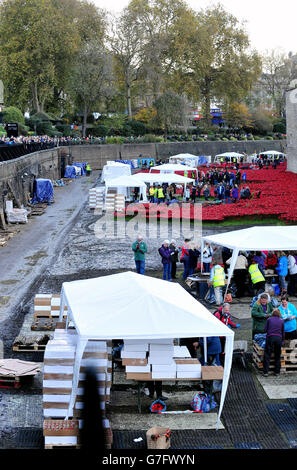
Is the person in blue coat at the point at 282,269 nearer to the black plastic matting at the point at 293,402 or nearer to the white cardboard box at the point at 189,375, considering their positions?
the black plastic matting at the point at 293,402

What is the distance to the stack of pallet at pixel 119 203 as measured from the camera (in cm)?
3325

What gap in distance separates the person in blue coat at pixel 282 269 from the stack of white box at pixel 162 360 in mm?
7674

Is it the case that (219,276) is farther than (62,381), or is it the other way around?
(219,276)

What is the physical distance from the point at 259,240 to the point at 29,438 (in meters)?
9.32

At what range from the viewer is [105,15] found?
89375mm

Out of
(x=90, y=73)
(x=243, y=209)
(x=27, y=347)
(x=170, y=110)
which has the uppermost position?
(x=90, y=73)

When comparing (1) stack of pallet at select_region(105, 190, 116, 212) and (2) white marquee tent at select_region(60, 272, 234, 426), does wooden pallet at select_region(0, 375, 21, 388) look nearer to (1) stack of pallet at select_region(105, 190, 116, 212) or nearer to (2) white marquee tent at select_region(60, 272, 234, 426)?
(2) white marquee tent at select_region(60, 272, 234, 426)

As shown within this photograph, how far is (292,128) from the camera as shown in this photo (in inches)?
2121

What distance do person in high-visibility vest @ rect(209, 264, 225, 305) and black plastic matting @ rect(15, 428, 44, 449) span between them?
25.1 feet

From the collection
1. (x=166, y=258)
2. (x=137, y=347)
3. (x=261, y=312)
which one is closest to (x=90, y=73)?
(x=166, y=258)

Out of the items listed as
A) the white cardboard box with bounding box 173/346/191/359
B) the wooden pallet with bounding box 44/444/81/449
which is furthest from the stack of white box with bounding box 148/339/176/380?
the wooden pallet with bounding box 44/444/81/449

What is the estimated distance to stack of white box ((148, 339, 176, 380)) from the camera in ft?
33.5

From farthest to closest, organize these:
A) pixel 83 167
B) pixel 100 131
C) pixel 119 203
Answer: pixel 100 131
pixel 83 167
pixel 119 203

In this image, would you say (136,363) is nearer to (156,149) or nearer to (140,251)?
(140,251)
